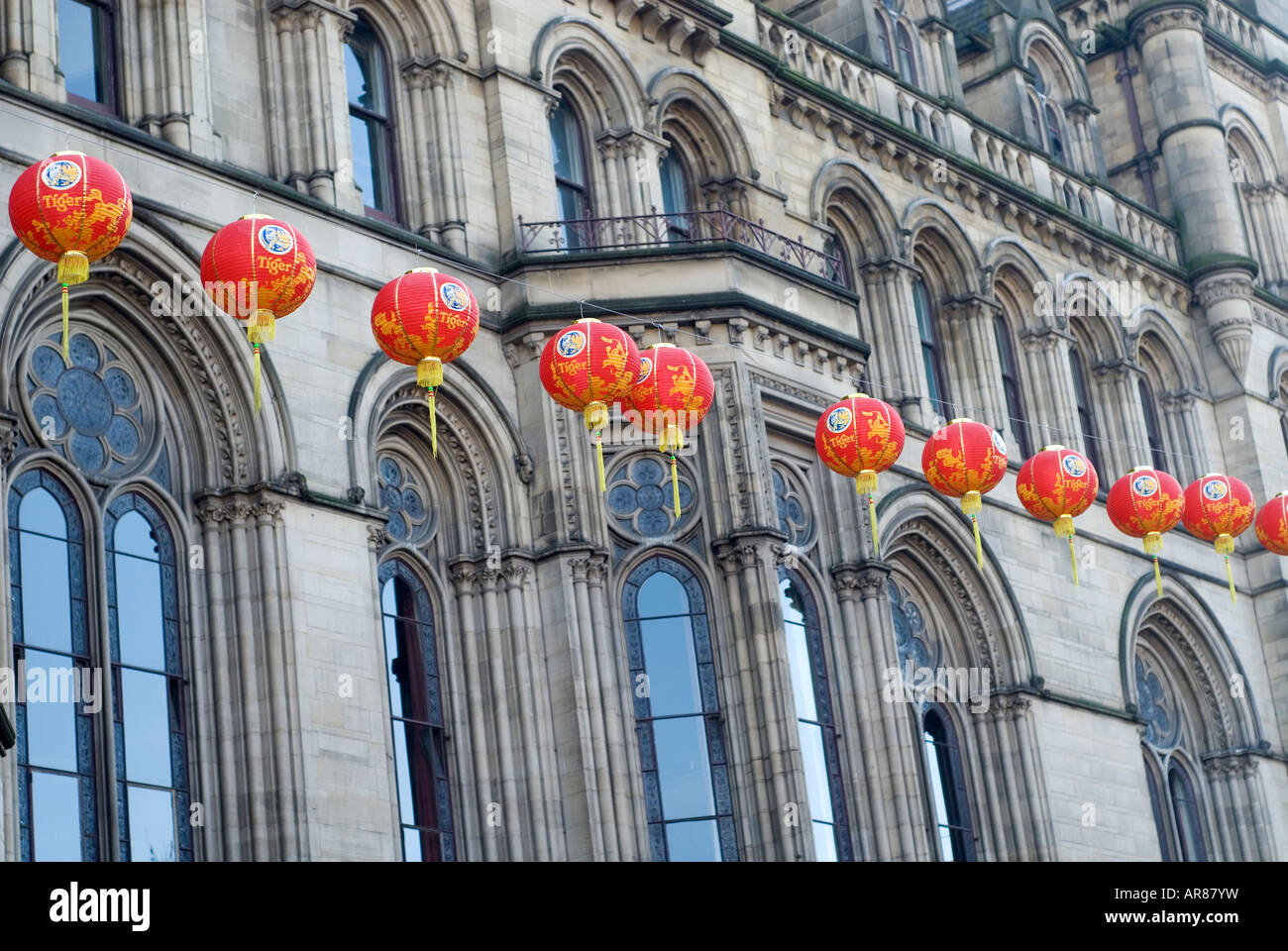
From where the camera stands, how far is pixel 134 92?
2306 cm

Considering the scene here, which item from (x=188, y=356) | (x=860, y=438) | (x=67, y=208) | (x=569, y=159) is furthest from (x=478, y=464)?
(x=67, y=208)

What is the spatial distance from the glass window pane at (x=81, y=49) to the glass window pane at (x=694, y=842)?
874 centimetres

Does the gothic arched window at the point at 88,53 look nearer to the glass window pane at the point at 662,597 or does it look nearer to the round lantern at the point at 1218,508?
the glass window pane at the point at 662,597

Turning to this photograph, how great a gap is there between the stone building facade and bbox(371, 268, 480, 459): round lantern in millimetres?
2211

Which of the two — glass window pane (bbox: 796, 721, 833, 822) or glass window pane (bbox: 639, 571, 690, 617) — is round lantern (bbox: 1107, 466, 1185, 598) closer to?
glass window pane (bbox: 796, 721, 833, 822)

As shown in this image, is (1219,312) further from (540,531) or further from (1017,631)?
(540,531)

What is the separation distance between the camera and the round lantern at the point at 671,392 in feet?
72.5

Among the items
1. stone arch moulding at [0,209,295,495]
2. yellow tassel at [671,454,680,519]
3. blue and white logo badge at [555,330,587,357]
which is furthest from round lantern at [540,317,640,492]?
stone arch moulding at [0,209,295,495]

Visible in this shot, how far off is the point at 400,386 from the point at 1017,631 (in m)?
9.79

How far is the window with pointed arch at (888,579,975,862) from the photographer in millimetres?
28844

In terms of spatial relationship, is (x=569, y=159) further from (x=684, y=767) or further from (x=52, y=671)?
(x=52, y=671)
